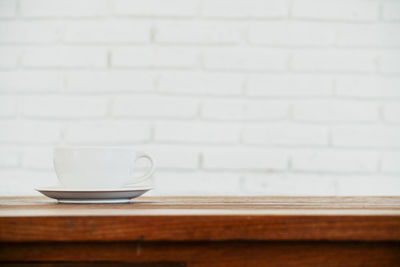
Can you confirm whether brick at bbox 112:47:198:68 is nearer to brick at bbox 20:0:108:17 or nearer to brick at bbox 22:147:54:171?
brick at bbox 20:0:108:17

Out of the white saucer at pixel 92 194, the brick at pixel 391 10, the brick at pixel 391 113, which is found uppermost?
the brick at pixel 391 10

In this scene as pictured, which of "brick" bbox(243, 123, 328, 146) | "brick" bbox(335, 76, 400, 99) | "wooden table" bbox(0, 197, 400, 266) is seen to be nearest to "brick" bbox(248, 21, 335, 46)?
"brick" bbox(335, 76, 400, 99)

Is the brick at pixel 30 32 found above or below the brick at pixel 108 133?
above

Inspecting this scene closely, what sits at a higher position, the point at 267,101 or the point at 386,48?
the point at 386,48

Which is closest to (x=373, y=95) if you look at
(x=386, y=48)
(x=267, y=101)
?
(x=386, y=48)

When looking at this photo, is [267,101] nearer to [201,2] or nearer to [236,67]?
[236,67]

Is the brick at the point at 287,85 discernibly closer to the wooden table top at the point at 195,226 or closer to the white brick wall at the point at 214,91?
the white brick wall at the point at 214,91

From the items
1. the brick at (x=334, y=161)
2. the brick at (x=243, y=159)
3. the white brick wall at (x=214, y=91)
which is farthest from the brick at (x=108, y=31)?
the brick at (x=334, y=161)

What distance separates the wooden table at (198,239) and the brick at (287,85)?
0.93 m

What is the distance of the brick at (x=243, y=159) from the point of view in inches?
57.3

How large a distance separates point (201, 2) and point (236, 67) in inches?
7.3

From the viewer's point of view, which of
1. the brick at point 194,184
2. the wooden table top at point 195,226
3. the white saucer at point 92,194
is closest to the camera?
the wooden table top at point 195,226

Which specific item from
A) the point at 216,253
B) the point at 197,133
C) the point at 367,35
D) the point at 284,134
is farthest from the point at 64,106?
the point at 216,253

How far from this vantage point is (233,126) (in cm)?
147
